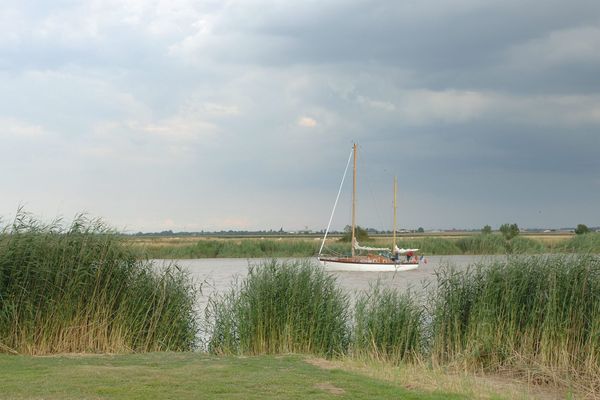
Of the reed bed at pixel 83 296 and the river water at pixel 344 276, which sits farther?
the river water at pixel 344 276

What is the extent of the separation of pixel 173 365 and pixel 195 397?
250 centimetres

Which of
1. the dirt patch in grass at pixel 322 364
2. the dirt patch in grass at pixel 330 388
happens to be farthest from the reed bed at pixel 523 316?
the dirt patch in grass at pixel 330 388

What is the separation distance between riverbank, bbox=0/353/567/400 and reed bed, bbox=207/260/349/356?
56.8 inches

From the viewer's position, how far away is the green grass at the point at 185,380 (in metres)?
9.35

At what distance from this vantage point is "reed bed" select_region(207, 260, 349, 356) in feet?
46.2

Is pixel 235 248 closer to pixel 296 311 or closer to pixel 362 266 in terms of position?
pixel 362 266

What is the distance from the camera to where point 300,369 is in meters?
11.2

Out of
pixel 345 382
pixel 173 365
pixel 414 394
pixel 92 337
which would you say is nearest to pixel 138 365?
pixel 173 365

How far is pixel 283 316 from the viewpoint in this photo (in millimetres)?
14227

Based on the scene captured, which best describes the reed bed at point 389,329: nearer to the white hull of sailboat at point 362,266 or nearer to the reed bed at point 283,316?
the reed bed at point 283,316

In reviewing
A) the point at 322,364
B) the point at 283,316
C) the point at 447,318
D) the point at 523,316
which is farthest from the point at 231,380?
the point at 523,316

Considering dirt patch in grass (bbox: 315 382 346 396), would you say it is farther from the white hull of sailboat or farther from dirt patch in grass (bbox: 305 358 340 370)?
the white hull of sailboat

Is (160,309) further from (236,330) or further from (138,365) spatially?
(138,365)

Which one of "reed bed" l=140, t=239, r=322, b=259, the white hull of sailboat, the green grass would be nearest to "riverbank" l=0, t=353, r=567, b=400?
the green grass
